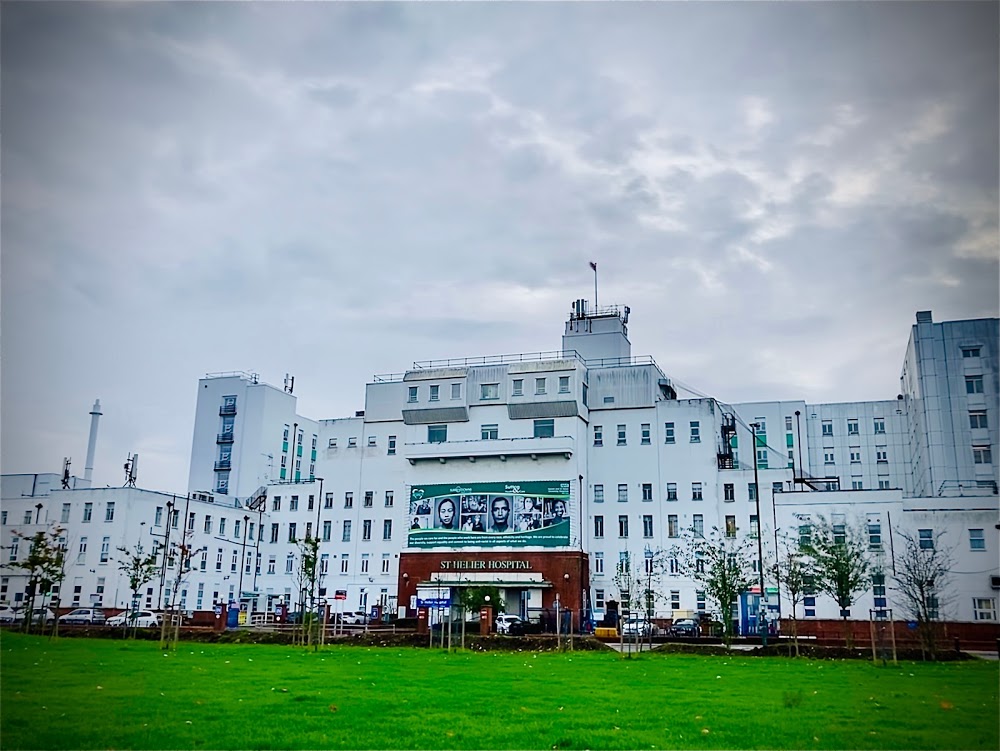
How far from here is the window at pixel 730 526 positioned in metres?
61.3

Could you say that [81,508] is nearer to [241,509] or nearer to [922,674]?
[241,509]

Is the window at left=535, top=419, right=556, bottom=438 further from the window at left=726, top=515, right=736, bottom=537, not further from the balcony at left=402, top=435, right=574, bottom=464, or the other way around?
the window at left=726, top=515, right=736, bottom=537

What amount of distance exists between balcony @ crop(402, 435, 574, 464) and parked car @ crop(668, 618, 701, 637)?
13971 millimetres

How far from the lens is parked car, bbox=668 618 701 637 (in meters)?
48.8

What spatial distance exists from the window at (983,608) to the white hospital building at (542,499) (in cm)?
19

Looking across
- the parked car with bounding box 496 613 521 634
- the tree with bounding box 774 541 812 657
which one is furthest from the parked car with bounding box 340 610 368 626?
the tree with bounding box 774 541 812 657

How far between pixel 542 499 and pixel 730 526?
12863 mm

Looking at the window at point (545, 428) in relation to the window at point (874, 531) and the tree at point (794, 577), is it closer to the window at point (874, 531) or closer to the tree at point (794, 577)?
the tree at point (794, 577)

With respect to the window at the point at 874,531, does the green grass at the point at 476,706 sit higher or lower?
lower

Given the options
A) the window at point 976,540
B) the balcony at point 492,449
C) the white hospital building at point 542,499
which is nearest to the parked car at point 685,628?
the white hospital building at point 542,499

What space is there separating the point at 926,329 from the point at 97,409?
7001 centimetres

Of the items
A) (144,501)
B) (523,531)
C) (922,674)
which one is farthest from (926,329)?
(144,501)

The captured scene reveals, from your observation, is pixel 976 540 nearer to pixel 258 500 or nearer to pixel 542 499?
pixel 542 499

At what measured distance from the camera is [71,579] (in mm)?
70000
